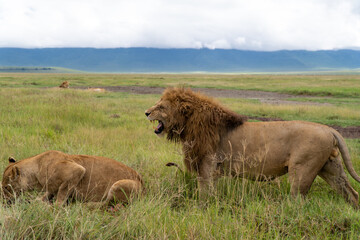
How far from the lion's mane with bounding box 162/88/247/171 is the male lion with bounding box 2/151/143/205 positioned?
0.88 meters

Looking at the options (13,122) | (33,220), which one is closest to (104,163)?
(33,220)

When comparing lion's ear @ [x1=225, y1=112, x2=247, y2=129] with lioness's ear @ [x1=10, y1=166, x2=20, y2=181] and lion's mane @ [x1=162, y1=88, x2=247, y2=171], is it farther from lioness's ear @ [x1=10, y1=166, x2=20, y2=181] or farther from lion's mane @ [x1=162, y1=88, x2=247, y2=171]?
lioness's ear @ [x1=10, y1=166, x2=20, y2=181]

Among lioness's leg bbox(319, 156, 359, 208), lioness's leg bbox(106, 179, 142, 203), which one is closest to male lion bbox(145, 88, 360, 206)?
lioness's leg bbox(319, 156, 359, 208)

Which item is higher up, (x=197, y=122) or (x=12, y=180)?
(x=197, y=122)

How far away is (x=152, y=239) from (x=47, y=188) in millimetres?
1784

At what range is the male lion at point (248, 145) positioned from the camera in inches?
176

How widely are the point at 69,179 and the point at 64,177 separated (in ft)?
0.20

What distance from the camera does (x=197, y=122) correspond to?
489 centimetres

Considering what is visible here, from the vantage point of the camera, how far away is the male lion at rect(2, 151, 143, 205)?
13.7 feet

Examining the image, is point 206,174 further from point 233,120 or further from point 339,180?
point 339,180

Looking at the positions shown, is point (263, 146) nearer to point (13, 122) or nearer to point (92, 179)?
point (92, 179)

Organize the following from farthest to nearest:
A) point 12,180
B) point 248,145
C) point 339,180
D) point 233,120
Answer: point 233,120, point 248,145, point 339,180, point 12,180

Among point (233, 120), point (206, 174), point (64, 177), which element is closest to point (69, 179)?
point (64, 177)

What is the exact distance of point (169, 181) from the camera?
492 cm
